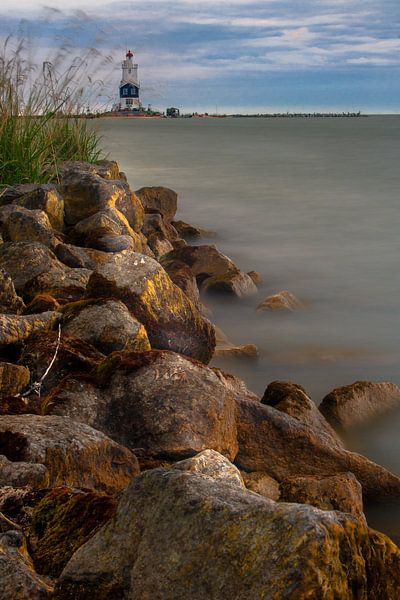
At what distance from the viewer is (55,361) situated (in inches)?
156

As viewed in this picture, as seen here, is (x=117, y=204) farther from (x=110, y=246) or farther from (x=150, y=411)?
(x=150, y=411)

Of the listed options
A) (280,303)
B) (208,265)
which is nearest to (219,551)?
(280,303)

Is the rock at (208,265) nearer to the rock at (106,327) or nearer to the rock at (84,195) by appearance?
the rock at (84,195)

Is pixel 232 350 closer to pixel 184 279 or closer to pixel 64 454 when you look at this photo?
pixel 184 279

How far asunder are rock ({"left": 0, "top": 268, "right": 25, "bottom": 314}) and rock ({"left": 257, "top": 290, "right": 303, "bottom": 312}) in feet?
13.8

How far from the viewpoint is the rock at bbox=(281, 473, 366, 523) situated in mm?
3863

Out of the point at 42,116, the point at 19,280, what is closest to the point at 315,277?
the point at 42,116

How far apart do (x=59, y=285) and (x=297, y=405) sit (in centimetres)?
188

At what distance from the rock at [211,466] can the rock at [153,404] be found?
2.28 feet

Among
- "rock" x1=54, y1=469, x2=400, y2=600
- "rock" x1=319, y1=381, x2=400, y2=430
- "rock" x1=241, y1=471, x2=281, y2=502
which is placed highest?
"rock" x1=54, y1=469, x2=400, y2=600

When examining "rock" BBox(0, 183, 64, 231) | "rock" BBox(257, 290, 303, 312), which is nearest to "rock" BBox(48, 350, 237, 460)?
"rock" BBox(0, 183, 64, 231)

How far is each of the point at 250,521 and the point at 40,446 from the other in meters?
1.12

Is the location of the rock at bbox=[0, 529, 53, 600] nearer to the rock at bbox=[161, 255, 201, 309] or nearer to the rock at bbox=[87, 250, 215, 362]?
the rock at bbox=[87, 250, 215, 362]

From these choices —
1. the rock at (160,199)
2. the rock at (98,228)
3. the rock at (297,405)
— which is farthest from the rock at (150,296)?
the rock at (160,199)
